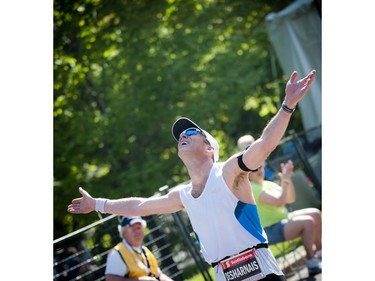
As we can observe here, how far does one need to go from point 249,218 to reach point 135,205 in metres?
0.95

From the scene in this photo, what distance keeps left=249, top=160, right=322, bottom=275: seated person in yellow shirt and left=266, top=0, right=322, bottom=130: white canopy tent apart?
4.16 metres

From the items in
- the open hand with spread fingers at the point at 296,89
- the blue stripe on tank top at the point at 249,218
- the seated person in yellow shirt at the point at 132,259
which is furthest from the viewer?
the seated person in yellow shirt at the point at 132,259

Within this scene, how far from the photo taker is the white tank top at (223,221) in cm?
423

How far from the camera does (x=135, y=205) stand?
15.9 ft

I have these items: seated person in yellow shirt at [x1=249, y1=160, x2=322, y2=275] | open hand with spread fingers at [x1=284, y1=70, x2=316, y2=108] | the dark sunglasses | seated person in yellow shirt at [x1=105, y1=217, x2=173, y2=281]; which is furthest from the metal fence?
open hand with spread fingers at [x1=284, y1=70, x2=316, y2=108]

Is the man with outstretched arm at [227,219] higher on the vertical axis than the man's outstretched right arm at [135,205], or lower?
lower

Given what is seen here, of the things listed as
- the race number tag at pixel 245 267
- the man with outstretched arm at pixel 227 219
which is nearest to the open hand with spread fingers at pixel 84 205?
the man with outstretched arm at pixel 227 219

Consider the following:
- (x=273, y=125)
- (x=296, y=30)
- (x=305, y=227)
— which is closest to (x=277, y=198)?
(x=305, y=227)

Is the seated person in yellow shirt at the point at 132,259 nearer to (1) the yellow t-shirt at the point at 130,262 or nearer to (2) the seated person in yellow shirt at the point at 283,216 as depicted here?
(1) the yellow t-shirt at the point at 130,262

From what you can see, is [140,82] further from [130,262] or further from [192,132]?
[192,132]

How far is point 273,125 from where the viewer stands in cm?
379

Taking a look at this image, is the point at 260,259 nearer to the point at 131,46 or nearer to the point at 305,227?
the point at 305,227

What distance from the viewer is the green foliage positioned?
1259 centimetres

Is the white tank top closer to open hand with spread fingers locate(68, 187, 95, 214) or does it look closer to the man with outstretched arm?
the man with outstretched arm
